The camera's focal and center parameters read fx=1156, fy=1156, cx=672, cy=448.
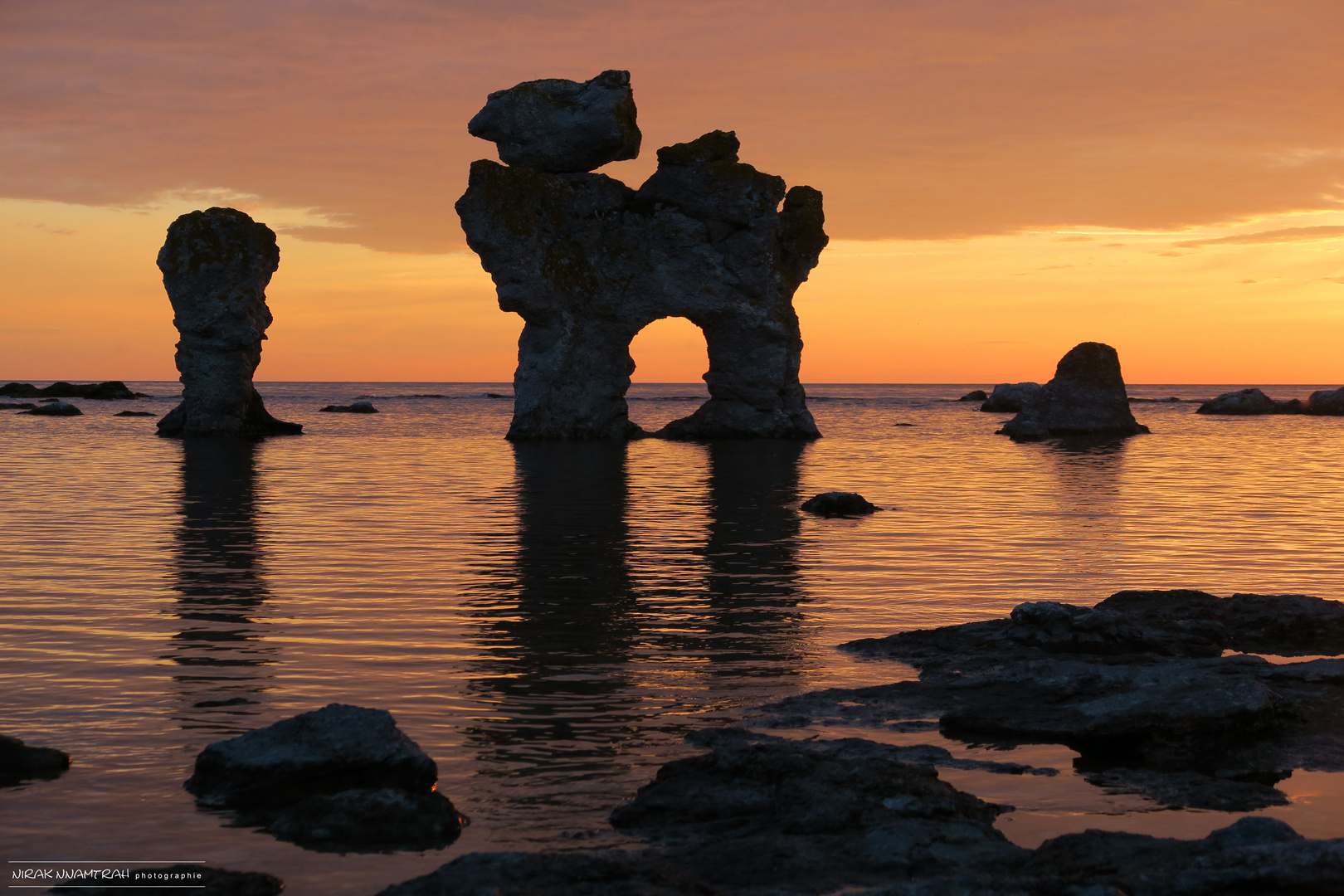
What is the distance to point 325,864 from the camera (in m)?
6.27

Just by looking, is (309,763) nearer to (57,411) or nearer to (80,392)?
(57,411)

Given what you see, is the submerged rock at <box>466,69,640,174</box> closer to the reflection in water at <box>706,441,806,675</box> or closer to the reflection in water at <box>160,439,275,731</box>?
the reflection in water at <box>706,441,806,675</box>

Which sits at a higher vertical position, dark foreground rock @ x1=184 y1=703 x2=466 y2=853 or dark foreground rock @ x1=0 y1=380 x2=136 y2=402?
dark foreground rock @ x1=0 y1=380 x2=136 y2=402

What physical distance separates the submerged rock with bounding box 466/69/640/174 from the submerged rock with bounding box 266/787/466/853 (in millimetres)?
46371

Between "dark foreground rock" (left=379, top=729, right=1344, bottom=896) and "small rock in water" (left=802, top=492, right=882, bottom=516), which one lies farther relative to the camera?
"small rock in water" (left=802, top=492, right=882, bottom=516)

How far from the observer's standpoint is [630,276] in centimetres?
5200

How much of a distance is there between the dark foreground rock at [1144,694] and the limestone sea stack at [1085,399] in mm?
50568

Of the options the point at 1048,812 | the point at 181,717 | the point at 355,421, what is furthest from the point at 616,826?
the point at 355,421

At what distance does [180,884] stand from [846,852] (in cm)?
345

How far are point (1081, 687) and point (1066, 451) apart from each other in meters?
39.6

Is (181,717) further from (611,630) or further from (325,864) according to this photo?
(611,630)

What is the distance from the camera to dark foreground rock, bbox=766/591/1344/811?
8.19m

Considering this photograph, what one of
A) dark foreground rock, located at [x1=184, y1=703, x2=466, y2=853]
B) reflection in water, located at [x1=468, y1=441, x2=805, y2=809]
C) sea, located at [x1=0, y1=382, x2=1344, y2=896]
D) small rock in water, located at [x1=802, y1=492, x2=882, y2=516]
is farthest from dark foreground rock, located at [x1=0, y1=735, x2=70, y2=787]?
small rock in water, located at [x1=802, y1=492, x2=882, y2=516]

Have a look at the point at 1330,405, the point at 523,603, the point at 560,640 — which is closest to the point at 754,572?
the point at 523,603
